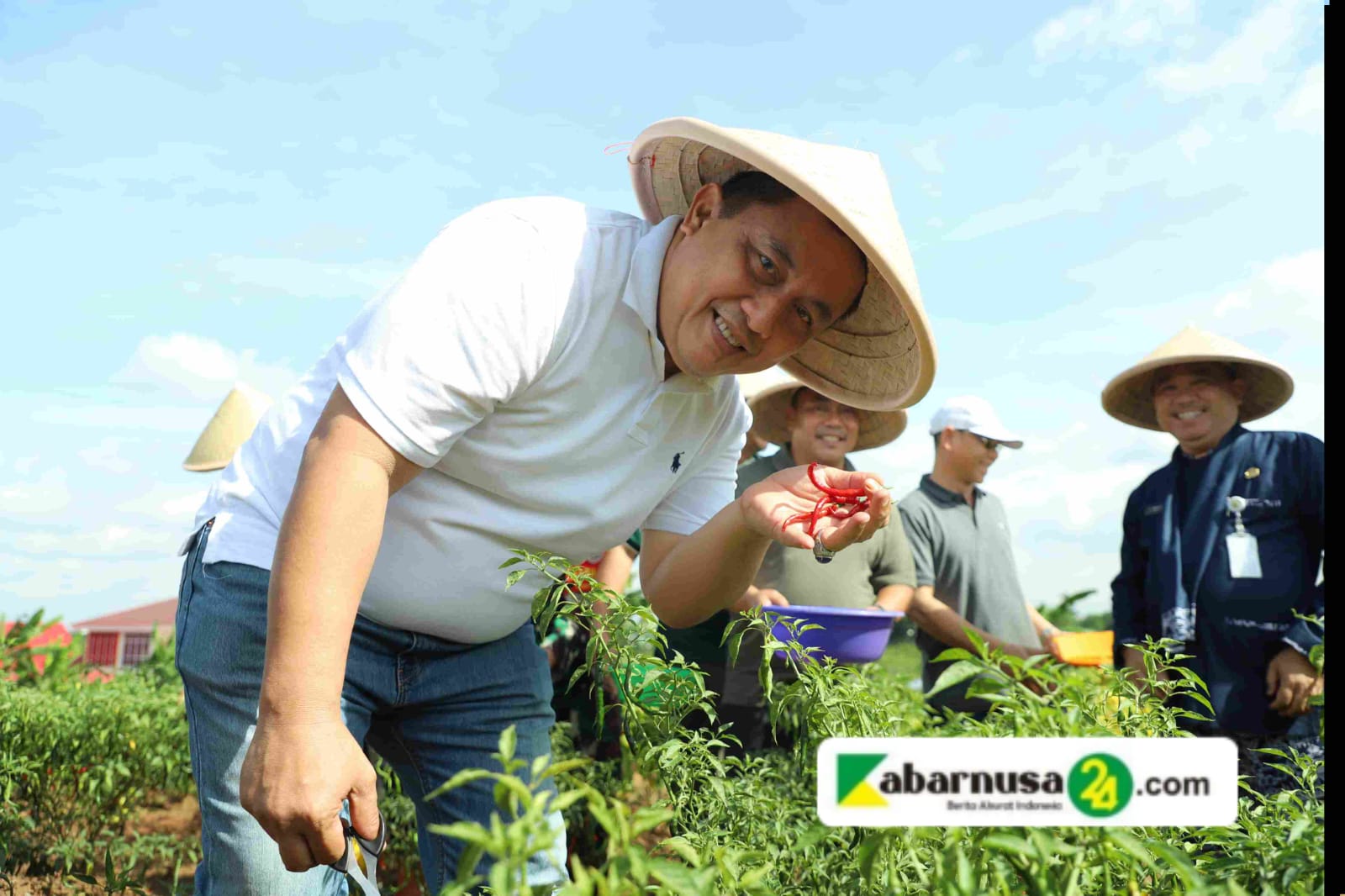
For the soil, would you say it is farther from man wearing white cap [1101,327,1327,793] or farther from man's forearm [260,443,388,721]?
man wearing white cap [1101,327,1327,793]

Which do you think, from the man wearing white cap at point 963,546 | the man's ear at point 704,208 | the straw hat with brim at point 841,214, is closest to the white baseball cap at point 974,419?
the man wearing white cap at point 963,546

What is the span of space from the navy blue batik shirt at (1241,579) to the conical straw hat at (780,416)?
41.3 inches

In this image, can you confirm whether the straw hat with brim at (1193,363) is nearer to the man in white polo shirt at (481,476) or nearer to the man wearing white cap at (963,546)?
the man wearing white cap at (963,546)

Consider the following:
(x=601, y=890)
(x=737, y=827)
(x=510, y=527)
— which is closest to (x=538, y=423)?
(x=510, y=527)

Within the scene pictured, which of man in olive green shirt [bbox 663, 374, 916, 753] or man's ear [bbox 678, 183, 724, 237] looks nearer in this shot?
man's ear [bbox 678, 183, 724, 237]

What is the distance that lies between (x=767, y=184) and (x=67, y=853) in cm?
276

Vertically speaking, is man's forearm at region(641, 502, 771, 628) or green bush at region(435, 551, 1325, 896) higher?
man's forearm at region(641, 502, 771, 628)

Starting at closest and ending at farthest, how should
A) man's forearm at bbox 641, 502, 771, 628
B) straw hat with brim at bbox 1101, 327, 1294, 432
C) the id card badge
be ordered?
man's forearm at bbox 641, 502, 771, 628 → the id card badge → straw hat with brim at bbox 1101, 327, 1294, 432

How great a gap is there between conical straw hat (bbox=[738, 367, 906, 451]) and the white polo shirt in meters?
2.37

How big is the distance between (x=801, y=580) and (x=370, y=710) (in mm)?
2039

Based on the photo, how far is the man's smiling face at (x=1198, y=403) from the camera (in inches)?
136

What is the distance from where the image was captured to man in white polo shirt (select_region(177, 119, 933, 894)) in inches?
47.7

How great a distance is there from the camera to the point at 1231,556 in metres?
3.18

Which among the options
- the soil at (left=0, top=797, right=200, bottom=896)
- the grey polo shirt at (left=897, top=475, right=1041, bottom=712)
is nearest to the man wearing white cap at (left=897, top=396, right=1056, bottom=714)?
the grey polo shirt at (left=897, top=475, right=1041, bottom=712)
